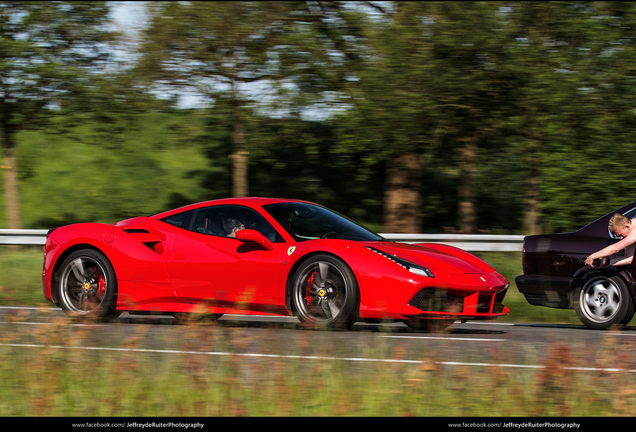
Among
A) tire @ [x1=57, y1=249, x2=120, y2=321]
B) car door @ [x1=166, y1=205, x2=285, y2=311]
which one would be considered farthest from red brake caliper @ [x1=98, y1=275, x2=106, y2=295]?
car door @ [x1=166, y1=205, x2=285, y2=311]

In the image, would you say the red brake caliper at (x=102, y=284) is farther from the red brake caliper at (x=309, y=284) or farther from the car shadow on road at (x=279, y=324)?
the red brake caliper at (x=309, y=284)

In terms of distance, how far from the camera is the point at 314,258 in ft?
24.9

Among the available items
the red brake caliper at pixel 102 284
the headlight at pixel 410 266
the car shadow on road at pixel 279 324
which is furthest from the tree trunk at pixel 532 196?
the red brake caliper at pixel 102 284

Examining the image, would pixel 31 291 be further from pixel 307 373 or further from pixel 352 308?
pixel 307 373

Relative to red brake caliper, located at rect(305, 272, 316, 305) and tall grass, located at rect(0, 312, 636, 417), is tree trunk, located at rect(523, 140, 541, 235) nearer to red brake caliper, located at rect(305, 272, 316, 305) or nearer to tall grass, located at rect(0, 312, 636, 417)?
red brake caliper, located at rect(305, 272, 316, 305)

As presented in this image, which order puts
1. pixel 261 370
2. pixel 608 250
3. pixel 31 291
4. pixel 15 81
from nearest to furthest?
pixel 261 370, pixel 608 250, pixel 31 291, pixel 15 81

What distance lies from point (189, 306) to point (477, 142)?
1069 cm

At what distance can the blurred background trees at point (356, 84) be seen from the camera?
15289 millimetres

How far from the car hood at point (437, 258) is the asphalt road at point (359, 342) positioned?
63 cm

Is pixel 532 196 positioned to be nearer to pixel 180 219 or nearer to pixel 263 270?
pixel 180 219

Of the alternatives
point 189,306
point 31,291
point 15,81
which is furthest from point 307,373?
point 15,81

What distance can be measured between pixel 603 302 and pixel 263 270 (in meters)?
3.67

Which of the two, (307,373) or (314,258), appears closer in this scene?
(307,373)
